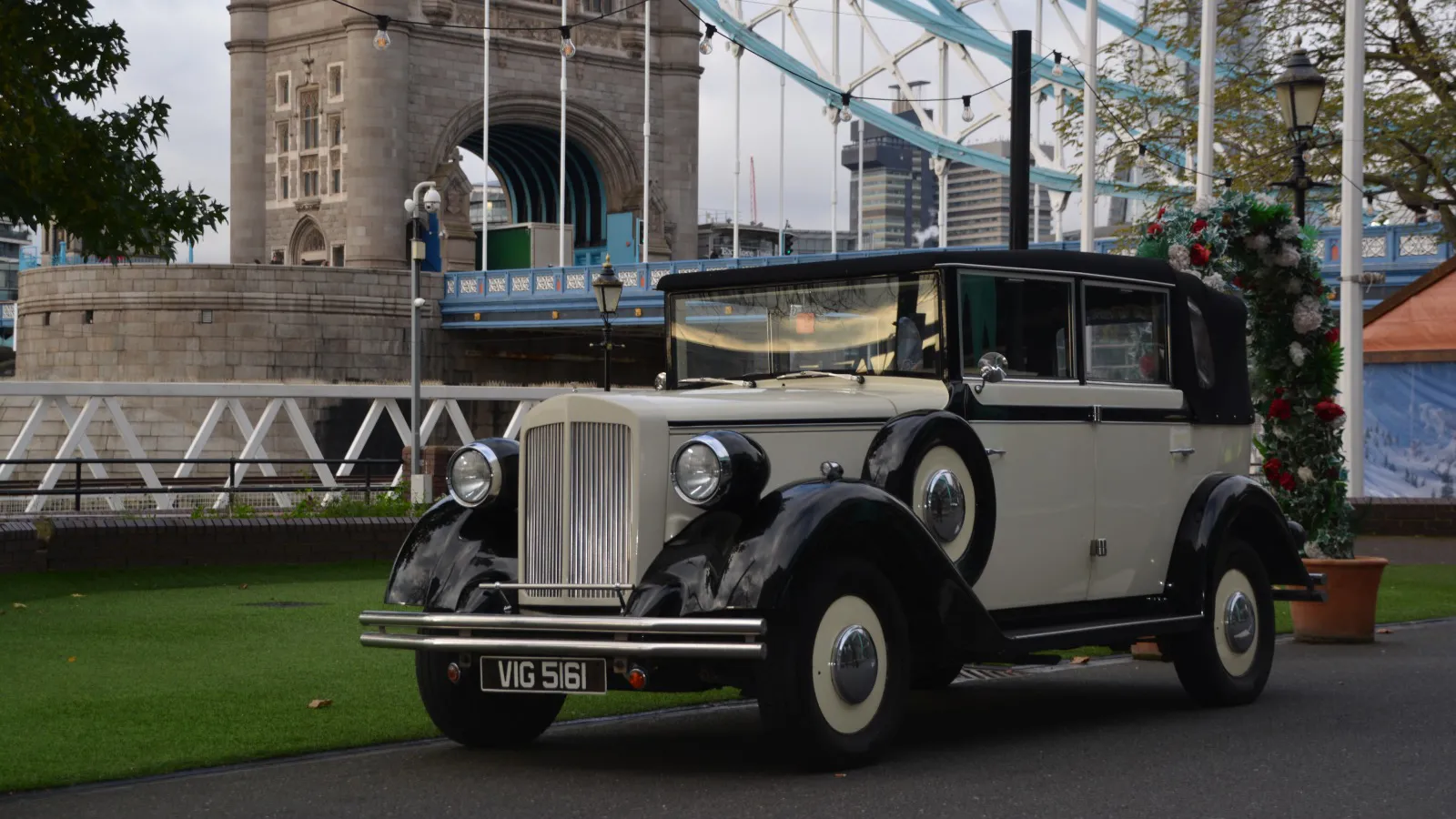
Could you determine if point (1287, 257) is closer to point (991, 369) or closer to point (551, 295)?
point (991, 369)

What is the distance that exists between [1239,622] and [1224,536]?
1.50ft

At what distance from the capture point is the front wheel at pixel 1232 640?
9164 millimetres

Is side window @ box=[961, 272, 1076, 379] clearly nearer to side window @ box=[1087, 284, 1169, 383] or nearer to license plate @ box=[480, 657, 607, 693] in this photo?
side window @ box=[1087, 284, 1169, 383]

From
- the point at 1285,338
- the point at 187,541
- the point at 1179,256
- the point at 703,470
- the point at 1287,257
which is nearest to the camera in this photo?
the point at 703,470

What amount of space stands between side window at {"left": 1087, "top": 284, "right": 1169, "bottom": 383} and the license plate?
317cm

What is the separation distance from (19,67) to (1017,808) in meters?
12.9

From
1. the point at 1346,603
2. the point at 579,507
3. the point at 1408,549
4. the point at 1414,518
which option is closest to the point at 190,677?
the point at 579,507

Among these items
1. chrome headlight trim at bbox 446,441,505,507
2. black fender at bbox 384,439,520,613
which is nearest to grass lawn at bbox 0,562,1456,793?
black fender at bbox 384,439,520,613

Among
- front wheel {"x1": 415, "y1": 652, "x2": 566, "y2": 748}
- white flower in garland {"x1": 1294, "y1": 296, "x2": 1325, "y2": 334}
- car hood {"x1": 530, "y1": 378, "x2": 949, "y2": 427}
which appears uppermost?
white flower in garland {"x1": 1294, "y1": 296, "x2": 1325, "y2": 334}

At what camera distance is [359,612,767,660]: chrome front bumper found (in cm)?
656

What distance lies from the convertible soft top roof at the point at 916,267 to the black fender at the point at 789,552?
140 cm

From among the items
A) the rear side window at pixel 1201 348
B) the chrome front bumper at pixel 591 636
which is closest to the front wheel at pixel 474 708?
the chrome front bumper at pixel 591 636

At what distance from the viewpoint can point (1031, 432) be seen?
838cm

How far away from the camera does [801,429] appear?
24.7 feet
